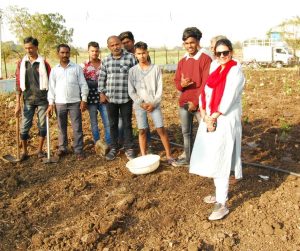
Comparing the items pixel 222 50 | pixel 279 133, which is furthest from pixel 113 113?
pixel 279 133

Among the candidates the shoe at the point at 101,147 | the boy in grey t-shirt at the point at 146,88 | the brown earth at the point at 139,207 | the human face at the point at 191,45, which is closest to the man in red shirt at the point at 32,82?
the brown earth at the point at 139,207

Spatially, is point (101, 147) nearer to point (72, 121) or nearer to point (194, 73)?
point (72, 121)

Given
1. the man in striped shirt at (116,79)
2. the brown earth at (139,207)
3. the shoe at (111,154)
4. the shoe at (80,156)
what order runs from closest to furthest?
the brown earth at (139,207)
the man in striped shirt at (116,79)
the shoe at (111,154)
the shoe at (80,156)

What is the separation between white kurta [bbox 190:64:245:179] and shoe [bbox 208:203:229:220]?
0.36 m

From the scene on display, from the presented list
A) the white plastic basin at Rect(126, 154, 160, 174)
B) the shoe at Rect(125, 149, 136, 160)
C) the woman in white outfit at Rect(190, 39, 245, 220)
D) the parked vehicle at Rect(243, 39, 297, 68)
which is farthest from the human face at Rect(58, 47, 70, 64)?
the parked vehicle at Rect(243, 39, 297, 68)

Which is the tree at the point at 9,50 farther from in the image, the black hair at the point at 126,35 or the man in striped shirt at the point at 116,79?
the man in striped shirt at the point at 116,79

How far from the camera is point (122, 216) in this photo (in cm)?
383

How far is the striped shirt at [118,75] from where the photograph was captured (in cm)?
519

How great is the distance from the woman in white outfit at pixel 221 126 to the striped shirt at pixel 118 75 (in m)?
1.72

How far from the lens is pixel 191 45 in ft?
14.4

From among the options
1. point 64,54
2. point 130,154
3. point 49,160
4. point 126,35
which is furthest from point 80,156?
point 126,35

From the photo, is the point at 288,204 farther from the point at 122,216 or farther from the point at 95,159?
the point at 95,159

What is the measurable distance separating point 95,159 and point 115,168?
0.56 metres

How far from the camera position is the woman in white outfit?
349 cm
